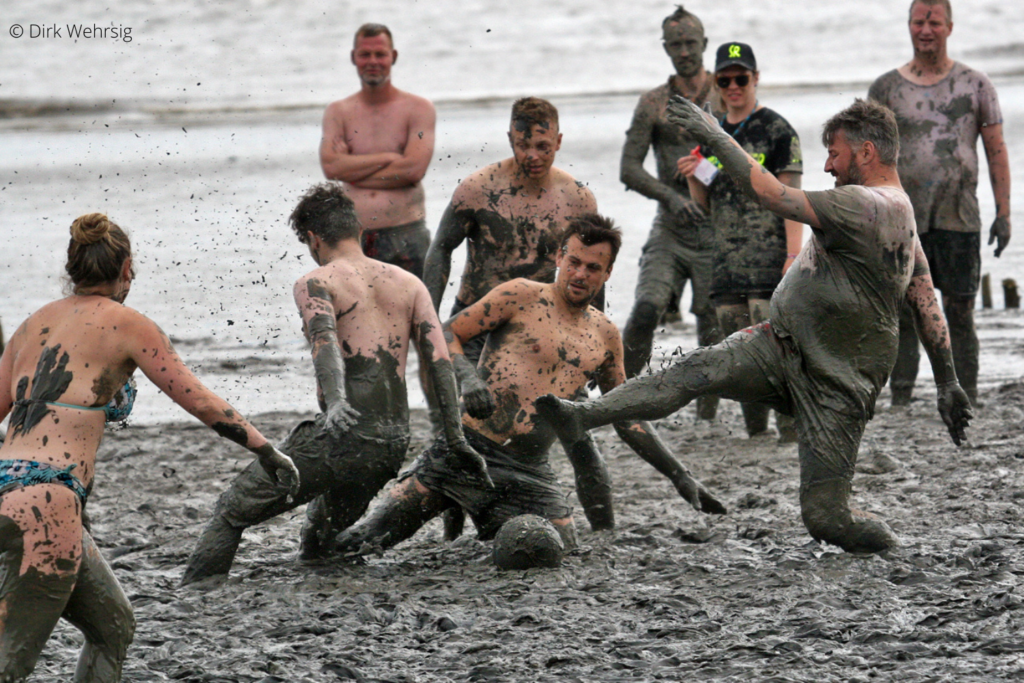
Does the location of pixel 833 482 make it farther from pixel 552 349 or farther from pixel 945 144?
pixel 945 144

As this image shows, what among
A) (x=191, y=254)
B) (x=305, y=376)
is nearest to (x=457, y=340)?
(x=305, y=376)

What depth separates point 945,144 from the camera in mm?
7152

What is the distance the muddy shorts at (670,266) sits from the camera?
7328 mm

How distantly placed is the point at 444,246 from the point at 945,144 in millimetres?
2919

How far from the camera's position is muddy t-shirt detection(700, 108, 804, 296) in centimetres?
666

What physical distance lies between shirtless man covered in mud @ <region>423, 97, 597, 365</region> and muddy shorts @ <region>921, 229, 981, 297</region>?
2290 millimetres

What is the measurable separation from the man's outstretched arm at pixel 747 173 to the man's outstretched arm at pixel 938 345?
600 mm

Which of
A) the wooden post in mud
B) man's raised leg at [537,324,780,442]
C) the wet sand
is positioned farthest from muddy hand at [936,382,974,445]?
the wooden post in mud

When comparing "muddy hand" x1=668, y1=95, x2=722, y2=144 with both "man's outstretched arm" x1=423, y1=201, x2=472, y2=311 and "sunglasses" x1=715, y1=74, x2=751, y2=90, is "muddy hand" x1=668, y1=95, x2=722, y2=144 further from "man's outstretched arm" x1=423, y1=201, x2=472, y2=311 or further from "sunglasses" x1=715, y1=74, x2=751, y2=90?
"sunglasses" x1=715, y1=74, x2=751, y2=90

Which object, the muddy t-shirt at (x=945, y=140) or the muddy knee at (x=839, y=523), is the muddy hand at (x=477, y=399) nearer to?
the muddy knee at (x=839, y=523)

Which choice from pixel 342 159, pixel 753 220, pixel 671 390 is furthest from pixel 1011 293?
pixel 671 390

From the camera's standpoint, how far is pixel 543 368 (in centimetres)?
526

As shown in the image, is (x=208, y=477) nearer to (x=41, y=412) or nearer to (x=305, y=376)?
(x=305, y=376)

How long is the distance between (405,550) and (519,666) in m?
1.58
